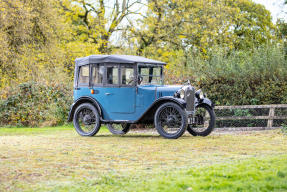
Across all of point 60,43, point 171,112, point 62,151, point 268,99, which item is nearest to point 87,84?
point 171,112

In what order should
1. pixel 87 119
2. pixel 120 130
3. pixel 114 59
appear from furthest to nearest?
pixel 120 130 → pixel 87 119 → pixel 114 59

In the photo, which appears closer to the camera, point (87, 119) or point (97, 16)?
point (87, 119)

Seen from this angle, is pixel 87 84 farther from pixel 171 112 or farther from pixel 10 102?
pixel 10 102

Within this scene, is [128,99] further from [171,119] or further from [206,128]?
[206,128]

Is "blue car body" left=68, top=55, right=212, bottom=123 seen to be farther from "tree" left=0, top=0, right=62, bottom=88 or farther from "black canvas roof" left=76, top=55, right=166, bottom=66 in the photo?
"tree" left=0, top=0, right=62, bottom=88

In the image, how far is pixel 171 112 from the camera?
10656mm

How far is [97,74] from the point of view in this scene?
38.7ft

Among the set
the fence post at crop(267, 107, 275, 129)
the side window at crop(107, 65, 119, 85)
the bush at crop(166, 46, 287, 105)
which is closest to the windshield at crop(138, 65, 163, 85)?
the side window at crop(107, 65, 119, 85)

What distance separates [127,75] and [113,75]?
417 mm

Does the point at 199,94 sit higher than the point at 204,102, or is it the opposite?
the point at 199,94

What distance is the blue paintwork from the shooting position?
11.0 meters

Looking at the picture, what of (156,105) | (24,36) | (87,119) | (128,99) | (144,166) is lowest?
(144,166)

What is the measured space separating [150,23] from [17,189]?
20003 millimetres

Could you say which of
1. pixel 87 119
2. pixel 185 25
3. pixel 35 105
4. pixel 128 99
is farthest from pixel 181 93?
pixel 185 25
